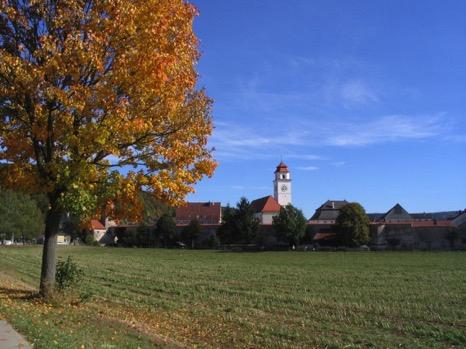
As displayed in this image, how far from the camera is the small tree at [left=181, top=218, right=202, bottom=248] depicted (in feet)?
384

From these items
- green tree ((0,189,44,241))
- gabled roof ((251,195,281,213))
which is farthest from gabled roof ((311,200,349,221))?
green tree ((0,189,44,241))

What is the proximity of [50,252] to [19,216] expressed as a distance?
95.7 metres

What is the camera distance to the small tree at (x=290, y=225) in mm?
101688

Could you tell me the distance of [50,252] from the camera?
17.1 meters

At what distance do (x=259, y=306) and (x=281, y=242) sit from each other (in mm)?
88029

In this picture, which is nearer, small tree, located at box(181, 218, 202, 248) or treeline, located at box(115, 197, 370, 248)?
treeline, located at box(115, 197, 370, 248)

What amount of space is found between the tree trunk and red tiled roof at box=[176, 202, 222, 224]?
4951 inches

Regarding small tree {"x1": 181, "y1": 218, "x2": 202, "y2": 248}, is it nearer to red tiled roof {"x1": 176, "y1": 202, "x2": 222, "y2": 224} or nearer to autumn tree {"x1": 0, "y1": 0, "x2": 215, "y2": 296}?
red tiled roof {"x1": 176, "y1": 202, "x2": 222, "y2": 224}

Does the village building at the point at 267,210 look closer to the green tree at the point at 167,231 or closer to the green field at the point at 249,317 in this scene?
the green tree at the point at 167,231

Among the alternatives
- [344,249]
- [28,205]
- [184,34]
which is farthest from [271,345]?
[28,205]

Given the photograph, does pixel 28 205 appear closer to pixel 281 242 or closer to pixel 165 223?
pixel 165 223

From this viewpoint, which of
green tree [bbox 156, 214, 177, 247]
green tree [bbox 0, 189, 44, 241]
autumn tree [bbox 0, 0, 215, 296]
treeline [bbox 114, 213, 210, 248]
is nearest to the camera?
autumn tree [bbox 0, 0, 215, 296]

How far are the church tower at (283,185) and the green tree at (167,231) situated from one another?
66.3m

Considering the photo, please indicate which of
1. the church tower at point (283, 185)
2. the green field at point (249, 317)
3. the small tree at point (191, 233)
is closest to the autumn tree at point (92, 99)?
the green field at point (249, 317)
